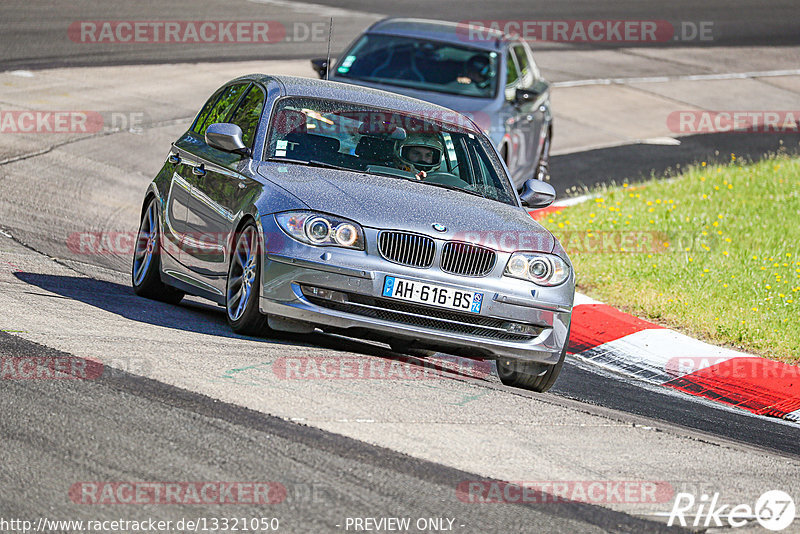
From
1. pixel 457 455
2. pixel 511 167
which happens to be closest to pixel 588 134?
pixel 511 167

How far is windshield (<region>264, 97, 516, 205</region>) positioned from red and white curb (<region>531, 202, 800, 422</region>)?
5.42ft

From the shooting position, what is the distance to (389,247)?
7387 millimetres

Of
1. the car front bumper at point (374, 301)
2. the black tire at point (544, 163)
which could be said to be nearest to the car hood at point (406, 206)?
the car front bumper at point (374, 301)

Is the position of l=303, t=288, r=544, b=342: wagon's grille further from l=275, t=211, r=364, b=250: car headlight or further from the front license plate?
l=275, t=211, r=364, b=250: car headlight

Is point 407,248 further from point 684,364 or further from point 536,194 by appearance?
point 684,364

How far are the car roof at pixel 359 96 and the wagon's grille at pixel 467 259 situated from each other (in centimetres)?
174

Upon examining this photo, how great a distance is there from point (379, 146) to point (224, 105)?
5.26 ft

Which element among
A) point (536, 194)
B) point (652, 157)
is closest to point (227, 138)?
point (536, 194)

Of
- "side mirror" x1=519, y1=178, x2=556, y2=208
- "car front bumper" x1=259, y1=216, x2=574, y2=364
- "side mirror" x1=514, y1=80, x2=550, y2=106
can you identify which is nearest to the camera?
"car front bumper" x1=259, y1=216, x2=574, y2=364

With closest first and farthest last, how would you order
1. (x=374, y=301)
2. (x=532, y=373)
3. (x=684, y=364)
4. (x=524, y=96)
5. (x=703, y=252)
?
(x=374, y=301), (x=532, y=373), (x=684, y=364), (x=703, y=252), (x=524, y=96)

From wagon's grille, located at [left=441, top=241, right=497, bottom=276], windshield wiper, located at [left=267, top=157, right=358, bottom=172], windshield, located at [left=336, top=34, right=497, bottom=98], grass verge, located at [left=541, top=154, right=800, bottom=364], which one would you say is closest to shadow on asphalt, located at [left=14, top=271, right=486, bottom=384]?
wagon's grille, located at [left=441, top=241, right=497, bottom=276]

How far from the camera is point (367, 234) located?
7.36 metres

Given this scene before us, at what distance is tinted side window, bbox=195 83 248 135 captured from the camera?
374 inches

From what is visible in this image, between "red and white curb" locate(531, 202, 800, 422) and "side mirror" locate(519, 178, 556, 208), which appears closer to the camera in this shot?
"red and white curb" locate(531, 202, 800, 422)
